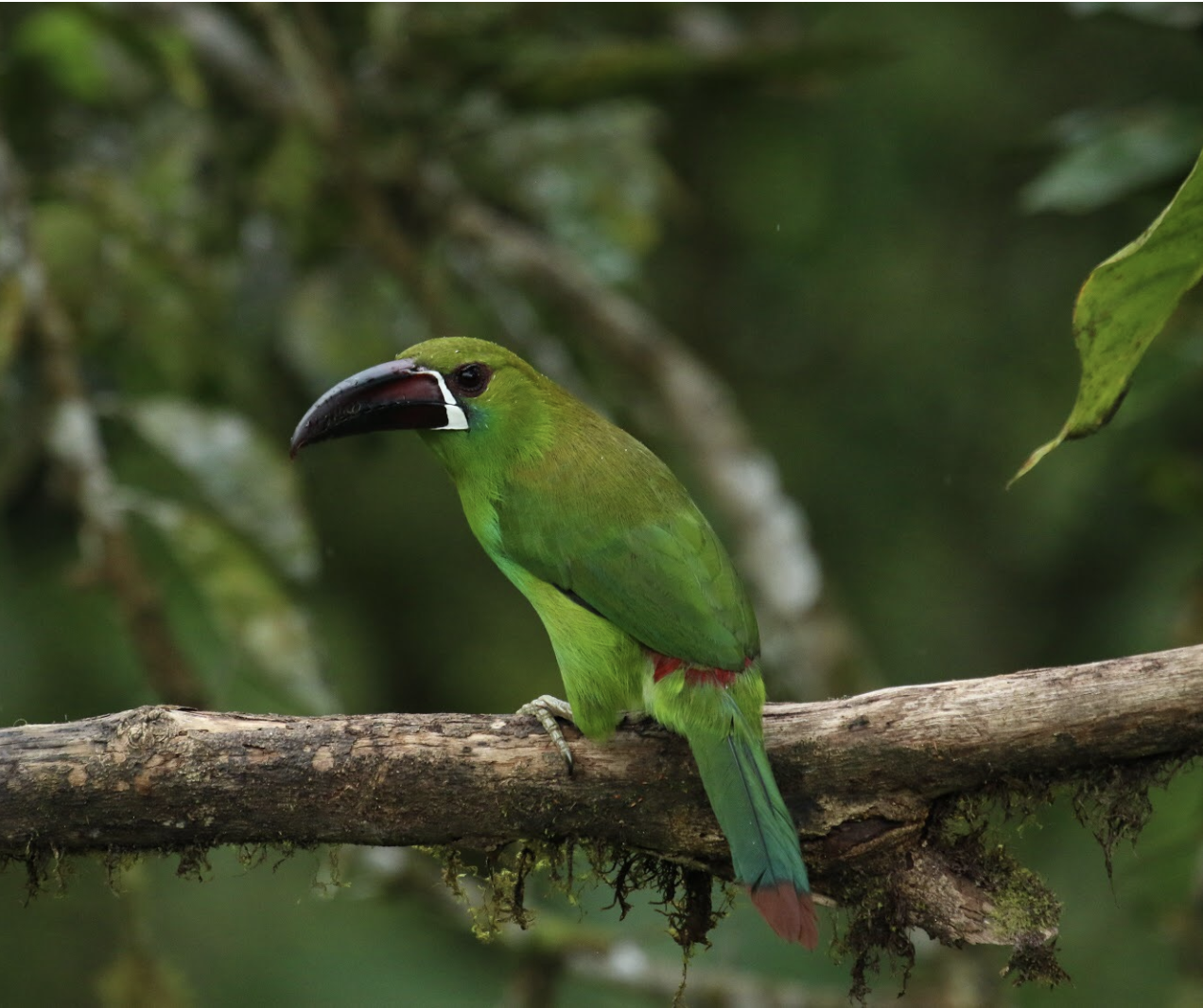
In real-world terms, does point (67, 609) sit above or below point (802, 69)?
below

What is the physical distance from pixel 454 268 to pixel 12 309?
1597 millimetres

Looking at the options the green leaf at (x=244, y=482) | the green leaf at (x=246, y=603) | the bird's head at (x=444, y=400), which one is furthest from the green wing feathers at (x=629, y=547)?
the green leaf at (x=244, y=482)

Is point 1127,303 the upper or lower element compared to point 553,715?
upper

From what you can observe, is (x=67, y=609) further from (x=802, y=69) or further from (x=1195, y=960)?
(x=1195, y=960)

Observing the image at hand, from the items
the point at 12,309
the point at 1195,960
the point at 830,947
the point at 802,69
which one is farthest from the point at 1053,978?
the point at 12,309

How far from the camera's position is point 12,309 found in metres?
3.54

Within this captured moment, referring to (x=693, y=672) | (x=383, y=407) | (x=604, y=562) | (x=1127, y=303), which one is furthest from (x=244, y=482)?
(x=1127, y=303)

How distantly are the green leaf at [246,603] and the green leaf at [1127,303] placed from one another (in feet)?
5.86

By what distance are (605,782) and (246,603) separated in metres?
1.19

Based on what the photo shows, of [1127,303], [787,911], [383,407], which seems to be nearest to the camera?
[1127,303]

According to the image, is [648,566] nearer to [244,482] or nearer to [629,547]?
[629,547]

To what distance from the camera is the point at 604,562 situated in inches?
113

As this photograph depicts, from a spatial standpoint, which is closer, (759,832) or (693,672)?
(759,832)

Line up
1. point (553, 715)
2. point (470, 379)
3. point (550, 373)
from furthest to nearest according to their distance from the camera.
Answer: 1. point (550, 373)
2. point (470, 379)
3. point (553, 715)
